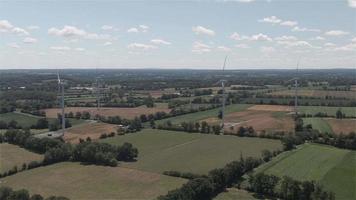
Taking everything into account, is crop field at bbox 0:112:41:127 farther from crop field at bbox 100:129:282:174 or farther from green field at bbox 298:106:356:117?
green field at bbox 298:106:356:117

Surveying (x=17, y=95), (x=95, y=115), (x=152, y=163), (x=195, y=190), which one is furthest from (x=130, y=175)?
(x=17, y=95)

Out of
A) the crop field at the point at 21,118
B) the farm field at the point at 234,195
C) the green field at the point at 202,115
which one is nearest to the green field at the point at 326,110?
the green field at the point at 202,115

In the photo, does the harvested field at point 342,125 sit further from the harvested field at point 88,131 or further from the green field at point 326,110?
the harvested field at point 88,131

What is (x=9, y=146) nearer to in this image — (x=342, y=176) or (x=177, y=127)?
(x=177, y=127)

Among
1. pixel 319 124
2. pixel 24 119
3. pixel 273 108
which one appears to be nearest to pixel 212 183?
pixel 319 124

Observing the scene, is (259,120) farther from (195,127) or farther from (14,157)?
(14,157)

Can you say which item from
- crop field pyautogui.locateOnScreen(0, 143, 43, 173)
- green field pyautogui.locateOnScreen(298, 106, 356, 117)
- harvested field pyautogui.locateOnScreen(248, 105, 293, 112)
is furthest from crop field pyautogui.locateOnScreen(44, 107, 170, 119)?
crop field pyautogui.locateOnScreen(0, 143, 43, 173)
